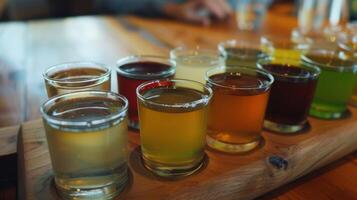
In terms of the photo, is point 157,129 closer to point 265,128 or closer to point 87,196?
point 87,196

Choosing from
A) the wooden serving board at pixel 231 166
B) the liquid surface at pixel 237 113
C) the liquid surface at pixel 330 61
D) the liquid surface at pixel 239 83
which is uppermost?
the liquid surface at pixel 330 61

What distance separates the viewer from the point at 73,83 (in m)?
0.65

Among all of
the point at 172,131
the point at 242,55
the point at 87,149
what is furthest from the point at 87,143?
the point at 242,55

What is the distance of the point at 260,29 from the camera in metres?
1.60

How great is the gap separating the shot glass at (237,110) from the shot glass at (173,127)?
0.05 m

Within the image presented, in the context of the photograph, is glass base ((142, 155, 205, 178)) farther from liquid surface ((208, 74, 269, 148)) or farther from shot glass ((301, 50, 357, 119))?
shot glass ((301, 50, 357, 119))

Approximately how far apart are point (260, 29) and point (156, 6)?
559 mm

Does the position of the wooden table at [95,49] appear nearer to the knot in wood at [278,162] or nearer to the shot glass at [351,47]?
the knot in wood at [278,162]

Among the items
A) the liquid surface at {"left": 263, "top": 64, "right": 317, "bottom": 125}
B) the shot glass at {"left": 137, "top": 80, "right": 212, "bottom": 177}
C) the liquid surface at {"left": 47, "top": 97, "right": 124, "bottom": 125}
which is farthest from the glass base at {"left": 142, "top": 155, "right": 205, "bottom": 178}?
the liquid surface at {"left": 263, "top": 64, "right": 317, "bottom": 125}

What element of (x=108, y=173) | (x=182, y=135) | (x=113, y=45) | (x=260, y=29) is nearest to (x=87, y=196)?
(x=108, y=173)

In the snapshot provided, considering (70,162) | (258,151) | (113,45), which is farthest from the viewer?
(113,45)

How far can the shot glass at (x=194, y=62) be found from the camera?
2.55ft

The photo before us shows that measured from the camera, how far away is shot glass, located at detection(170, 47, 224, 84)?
777 mm

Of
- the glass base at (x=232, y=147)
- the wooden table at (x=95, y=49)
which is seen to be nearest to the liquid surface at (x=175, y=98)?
the glass base at (x=232, y=147)
